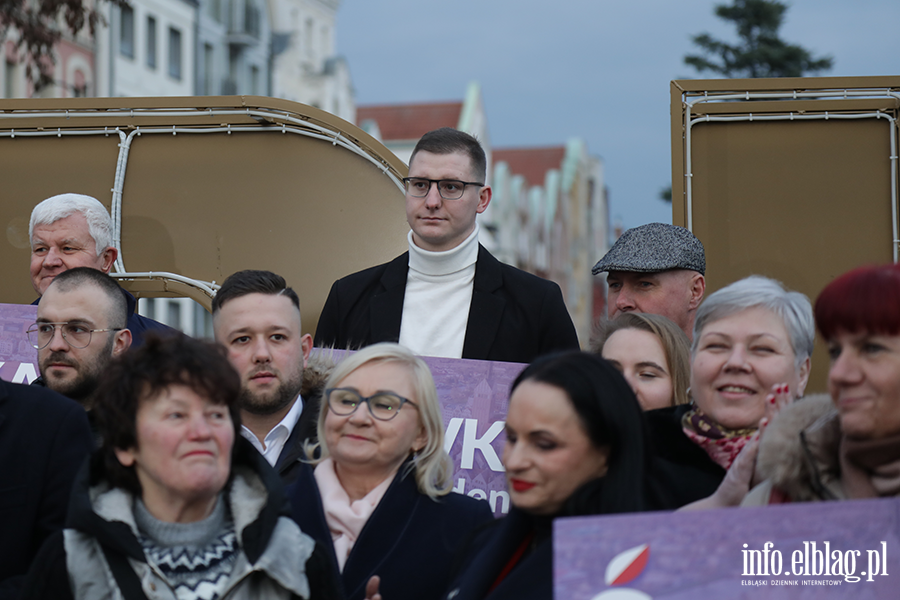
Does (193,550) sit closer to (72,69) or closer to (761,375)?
(761,375)

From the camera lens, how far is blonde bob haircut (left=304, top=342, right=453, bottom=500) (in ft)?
11.3

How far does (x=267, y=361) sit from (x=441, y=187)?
1.16m

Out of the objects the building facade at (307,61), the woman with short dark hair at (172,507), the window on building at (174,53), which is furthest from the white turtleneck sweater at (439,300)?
the building facade at (307,61)

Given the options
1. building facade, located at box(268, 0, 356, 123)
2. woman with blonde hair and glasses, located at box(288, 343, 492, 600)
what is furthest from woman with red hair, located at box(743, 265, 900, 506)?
building facade, located at box(268, 0, 356, 123)

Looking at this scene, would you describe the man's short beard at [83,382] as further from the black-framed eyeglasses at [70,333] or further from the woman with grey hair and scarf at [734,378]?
the woman with grey hair and scarf at [734,378]

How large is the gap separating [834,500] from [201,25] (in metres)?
36.9

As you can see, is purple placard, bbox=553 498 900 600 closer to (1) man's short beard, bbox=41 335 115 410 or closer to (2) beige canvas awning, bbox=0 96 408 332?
(1) man's short beard, bbox=41 335 115 410

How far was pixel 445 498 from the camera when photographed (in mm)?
3471

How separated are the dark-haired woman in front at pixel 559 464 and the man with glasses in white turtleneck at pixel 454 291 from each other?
197cm

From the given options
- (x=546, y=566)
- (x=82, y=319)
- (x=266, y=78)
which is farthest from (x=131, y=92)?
(x=546, y=566)

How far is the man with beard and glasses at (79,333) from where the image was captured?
13.7ft

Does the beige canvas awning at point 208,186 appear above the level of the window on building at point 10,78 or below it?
below

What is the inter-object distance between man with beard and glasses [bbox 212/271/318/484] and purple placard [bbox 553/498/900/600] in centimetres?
192

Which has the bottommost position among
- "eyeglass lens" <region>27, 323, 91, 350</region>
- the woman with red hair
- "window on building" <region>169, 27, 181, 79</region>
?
the woman with red hair
